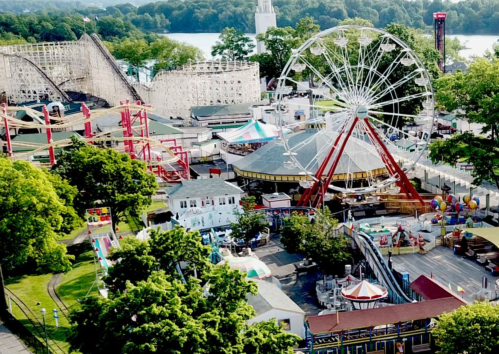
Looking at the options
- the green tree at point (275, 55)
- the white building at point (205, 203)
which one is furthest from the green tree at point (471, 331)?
the green tree at point (275, 55)

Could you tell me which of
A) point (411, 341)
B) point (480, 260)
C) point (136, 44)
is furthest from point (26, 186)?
point (136, 44)

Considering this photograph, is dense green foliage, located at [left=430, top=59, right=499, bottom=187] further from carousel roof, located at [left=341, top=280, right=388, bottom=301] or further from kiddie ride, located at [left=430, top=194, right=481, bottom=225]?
carousel roof, located at [left=341, top=280, right=388, bottom=301]

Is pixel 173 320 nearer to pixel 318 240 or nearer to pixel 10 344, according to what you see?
pixel 10 344

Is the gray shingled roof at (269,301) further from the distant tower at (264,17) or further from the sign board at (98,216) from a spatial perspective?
the distant tower at (264,17)

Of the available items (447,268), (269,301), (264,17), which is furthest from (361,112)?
(264,17)

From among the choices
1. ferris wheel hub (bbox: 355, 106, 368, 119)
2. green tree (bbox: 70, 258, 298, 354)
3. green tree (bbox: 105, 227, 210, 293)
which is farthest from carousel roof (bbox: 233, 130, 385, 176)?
green tree (bbox: 70, 258, 298, 354)

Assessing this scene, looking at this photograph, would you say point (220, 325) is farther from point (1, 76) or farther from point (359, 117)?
point (1, 76)
